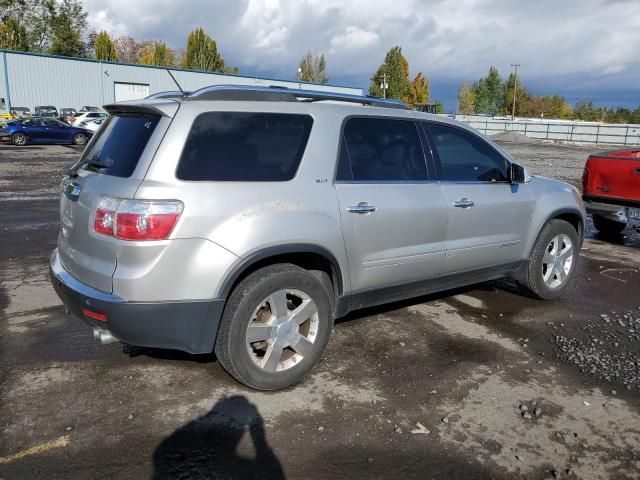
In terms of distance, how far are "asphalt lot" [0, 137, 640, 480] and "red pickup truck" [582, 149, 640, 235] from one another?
106 inches

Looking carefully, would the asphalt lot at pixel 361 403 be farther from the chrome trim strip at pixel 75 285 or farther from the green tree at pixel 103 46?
the green tree at pixel 103 46

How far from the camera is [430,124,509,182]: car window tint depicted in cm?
468

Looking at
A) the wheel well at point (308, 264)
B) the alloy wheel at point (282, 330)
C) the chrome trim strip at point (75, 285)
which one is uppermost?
the wheel well at point (308, 264)

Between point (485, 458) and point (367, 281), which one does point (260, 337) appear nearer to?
point (367, 281)

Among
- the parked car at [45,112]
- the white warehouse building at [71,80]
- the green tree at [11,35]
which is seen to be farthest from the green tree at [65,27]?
the parked car at [45,112]

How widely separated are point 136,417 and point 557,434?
2.52m

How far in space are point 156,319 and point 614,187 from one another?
22.7 ft

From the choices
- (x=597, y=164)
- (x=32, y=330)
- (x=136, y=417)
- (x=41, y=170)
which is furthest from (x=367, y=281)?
(x=41, y=170)

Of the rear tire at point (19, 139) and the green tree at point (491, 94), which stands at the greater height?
the green tree at point (491, 94)

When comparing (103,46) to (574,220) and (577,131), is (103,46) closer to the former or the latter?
(577,131)

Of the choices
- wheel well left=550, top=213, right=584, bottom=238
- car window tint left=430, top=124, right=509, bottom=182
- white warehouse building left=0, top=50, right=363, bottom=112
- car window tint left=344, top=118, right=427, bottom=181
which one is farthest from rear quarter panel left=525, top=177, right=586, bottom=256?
white warehouse building left=0, top=50, right=363, bottom=112

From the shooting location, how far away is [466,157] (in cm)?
492

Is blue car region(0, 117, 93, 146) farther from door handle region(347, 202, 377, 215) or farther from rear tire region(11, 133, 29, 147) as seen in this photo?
door handle region(347, 202, 377, 215)

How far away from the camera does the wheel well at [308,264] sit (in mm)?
3518
